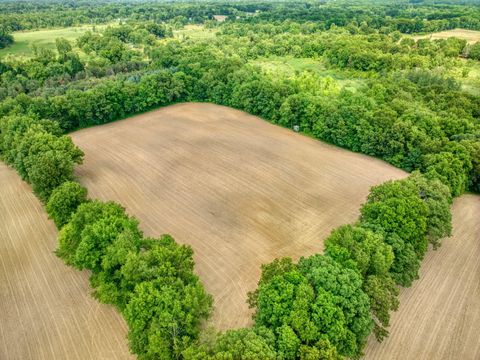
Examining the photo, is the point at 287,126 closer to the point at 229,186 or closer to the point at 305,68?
the point at 229,186

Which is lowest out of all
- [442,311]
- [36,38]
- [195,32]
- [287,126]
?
[442,311]

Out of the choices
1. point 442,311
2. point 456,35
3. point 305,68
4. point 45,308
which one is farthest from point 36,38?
point 456,35

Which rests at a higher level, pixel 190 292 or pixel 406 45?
pixel 406 45

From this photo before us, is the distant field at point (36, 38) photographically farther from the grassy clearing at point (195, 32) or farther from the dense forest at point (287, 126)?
the grassy clearing at point (195, 32)

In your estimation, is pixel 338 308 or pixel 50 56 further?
pixel 50 56

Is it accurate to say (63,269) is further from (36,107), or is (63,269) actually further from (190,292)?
(36,107)

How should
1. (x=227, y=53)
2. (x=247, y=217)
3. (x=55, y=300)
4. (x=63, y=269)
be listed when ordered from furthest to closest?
1. (x=227, y=53)
2. (x=247, y=217)
3. (x=63, y=269)
4. (x=55, y=300)

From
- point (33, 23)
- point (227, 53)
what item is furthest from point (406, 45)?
point (33, 23)
